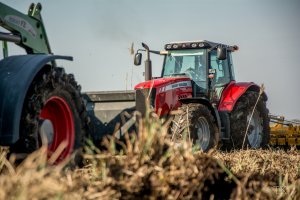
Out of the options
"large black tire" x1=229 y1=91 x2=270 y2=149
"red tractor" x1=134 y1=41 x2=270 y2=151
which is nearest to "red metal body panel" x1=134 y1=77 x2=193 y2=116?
"red tractor" x1=134 y1=41 x2=270 y2=151

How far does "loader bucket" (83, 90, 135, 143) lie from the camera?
605 centimetres

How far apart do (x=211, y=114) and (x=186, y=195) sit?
222 inches

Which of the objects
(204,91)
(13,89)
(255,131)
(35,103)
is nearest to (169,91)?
(204,91)

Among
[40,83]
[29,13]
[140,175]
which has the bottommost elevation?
[140,175]

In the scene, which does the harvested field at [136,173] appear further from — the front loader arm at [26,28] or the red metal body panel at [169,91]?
the red metal body panel at [169,91]

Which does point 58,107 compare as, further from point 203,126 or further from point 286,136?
point 286,136

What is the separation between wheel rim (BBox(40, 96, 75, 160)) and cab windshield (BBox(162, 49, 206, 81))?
4.90m

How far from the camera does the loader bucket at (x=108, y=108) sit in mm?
6055

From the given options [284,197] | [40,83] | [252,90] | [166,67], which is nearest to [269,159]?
[284,197]

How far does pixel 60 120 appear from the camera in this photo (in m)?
4.13

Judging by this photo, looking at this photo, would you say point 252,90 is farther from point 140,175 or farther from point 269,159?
point 140,175

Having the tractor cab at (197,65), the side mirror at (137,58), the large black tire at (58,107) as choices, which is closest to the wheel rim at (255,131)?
the tractor cab at (197,65)

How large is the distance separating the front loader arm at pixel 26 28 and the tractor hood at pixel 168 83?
247 cm

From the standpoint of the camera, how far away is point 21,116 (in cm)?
356
